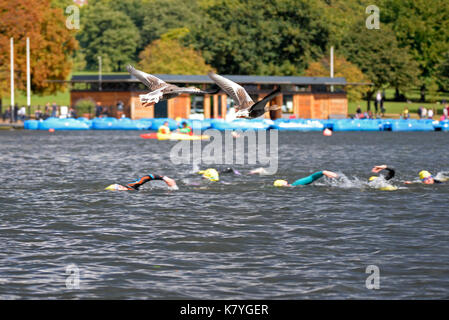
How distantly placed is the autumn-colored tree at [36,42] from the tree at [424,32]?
59971 mm

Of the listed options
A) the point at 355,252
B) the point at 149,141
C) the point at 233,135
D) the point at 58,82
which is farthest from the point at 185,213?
the point at 58,82

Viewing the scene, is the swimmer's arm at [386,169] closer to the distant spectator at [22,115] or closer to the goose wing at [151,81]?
the goose wing at [151,81]

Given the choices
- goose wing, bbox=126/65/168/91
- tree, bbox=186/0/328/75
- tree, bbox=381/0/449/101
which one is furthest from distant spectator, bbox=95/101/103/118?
goose wing, bbox=126/65/168/91

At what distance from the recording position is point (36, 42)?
95.1m

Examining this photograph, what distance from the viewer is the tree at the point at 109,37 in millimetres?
171375

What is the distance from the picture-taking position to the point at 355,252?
61.0ft

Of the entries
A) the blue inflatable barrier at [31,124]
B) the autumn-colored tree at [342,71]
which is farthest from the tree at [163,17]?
the blue inflatable barrier at [31,124]

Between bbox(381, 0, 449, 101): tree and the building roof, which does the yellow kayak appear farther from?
bbox(381, 0, 449, 101): tree

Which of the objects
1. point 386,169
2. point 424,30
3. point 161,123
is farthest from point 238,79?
point 386,169

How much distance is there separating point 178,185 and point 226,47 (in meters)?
85.4

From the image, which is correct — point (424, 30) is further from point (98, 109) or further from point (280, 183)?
point (280, 183)

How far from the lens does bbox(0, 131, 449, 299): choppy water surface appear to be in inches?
601

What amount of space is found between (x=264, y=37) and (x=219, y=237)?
99014 millimetres

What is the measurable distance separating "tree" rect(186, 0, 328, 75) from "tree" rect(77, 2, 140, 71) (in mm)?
54188
